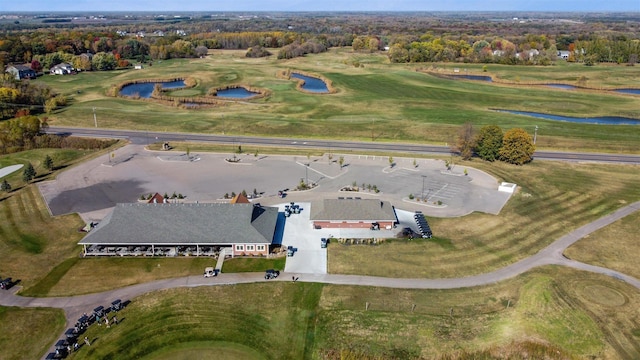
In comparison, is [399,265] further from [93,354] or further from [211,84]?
[211,84]

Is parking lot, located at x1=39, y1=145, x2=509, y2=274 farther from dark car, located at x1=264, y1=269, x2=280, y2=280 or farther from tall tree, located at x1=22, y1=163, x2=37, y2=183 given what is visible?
dark car, located at x1=264, y1=269, x2=280, y2=280

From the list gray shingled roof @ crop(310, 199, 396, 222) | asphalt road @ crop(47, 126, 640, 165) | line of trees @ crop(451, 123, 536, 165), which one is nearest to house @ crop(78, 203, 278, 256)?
gray shingled roof @ crop(310, 199, 396, 222)

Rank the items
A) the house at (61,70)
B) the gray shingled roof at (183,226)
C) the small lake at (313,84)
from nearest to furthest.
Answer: the gray shingled roof at (183,226) → the small lake at (313,84) → the house at (61,70)

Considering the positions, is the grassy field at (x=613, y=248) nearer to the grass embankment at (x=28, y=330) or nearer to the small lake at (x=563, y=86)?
the grass embankment at (x=28, y=330)

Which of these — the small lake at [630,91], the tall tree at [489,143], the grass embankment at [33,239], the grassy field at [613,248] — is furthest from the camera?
the small lake at [630,91]

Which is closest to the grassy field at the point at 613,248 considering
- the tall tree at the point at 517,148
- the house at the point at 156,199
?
the tall tree at the point at 517,148

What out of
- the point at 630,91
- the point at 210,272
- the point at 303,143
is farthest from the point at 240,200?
the point at 630,91
